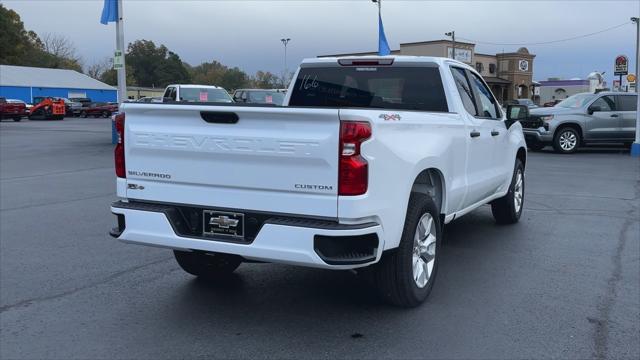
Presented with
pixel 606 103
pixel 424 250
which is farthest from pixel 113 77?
pixel 424 250

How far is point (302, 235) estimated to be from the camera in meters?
4.07

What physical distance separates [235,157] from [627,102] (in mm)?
18238

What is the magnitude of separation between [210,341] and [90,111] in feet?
170

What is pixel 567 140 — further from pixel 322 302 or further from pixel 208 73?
pixel 208 73

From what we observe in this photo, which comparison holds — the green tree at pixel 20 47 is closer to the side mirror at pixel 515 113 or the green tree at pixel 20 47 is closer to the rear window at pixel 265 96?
the rear window at pixel 265 96

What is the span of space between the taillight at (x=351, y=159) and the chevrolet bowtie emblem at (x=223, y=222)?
805 mm

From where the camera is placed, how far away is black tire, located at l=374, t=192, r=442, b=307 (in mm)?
4637

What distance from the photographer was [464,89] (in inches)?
254

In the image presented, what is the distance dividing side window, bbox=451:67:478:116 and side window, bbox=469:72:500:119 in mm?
155

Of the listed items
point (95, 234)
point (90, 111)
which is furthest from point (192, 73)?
point (95, 234)

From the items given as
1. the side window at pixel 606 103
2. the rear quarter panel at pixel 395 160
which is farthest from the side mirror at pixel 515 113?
Result: the side window at pixel 606 103

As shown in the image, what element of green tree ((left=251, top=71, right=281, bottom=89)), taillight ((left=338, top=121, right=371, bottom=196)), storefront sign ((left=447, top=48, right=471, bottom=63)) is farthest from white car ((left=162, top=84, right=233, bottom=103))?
green tree ((left=251, top=71, right=281, bottom=89))

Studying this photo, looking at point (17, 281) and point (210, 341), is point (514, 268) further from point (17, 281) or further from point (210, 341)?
point (17, 281)

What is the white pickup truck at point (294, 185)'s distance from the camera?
159 inches
